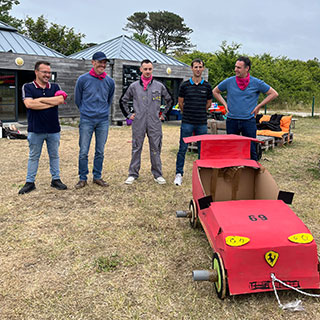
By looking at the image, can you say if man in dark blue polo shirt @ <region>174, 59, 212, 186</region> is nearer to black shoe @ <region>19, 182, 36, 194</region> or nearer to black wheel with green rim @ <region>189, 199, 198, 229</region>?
black wheel with green rim @ <region>189, 199, 198, 229</region>

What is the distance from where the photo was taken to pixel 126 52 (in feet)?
56.6

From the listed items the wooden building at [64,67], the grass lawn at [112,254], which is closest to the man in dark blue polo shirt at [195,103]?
the grass lawn at [112,254]

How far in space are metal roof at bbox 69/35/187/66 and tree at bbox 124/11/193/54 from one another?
1523 inches

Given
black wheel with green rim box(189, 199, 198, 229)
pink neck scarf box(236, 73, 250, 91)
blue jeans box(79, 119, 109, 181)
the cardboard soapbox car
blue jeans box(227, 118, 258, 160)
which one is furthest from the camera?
blue jeans box(79, 119, 109, 181)

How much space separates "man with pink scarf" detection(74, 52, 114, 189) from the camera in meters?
5.37

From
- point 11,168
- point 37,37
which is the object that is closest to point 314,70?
point 37,37

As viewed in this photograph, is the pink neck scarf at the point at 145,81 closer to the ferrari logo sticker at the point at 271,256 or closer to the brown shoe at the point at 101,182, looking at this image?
the brown shoe at the point at 101,182

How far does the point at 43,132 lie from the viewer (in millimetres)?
5133

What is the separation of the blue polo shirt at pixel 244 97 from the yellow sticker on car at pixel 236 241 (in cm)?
294

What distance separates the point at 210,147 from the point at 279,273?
5.50ft

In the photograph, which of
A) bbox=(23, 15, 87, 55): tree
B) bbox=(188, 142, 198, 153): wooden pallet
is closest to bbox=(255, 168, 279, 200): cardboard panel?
bbox=(188, 142, 198, 153): wooden pallet

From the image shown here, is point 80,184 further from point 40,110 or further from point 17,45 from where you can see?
point 17,45

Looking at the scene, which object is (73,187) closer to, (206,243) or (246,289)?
(206,243)

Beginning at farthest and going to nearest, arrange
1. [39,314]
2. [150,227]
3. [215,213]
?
1. [150,227]
2. [215,213]
3. [39,314]
